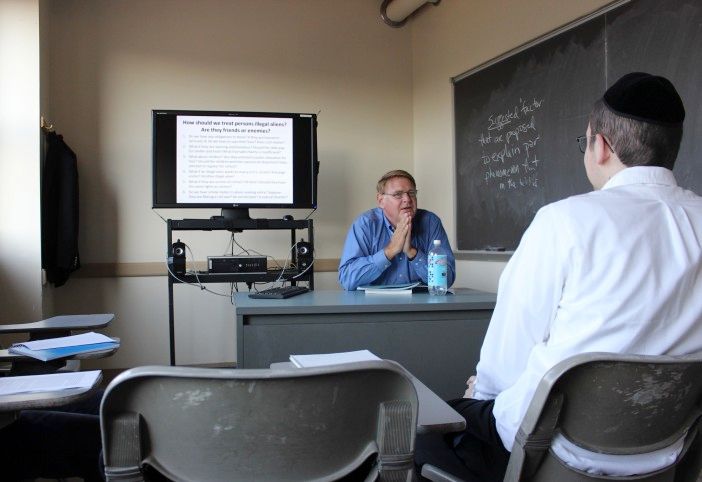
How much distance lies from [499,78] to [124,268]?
2.80m

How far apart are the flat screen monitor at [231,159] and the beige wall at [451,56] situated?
110cm

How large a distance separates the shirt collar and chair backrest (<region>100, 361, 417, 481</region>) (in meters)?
0.69

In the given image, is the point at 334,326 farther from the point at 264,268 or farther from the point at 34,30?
the point at 34,30

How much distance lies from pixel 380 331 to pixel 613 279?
112cm

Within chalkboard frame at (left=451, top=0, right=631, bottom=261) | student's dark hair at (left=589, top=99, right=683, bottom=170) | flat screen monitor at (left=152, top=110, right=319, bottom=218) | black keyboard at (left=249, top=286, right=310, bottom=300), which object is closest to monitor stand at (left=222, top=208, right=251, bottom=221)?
A: flat screen monitor at (left=152, top=110, right=319, bottom=218)

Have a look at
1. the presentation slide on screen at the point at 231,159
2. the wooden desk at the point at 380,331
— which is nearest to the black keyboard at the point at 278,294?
the wooden desk at the point at 380,331

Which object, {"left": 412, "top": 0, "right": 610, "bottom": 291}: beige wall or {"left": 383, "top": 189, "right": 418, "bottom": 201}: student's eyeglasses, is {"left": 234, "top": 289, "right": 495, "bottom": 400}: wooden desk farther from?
{"left": 412, "top": 0, "right": 610, "bottom": 291}: beige wall

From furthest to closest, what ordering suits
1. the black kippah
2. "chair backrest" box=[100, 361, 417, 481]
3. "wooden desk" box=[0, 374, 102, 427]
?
the black kippah < "wooden desk" box=[0, 374, 102, 427] < "chair backrest" box=[100, 361, 417, 481]

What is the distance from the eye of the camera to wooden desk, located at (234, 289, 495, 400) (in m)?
1.97

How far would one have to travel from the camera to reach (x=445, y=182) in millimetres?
4059

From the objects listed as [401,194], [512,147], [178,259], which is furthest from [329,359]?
[512,147]

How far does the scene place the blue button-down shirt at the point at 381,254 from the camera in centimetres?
263

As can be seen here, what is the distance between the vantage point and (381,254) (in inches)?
104

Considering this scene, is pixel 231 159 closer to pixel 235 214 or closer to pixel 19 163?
pixel 235 214
